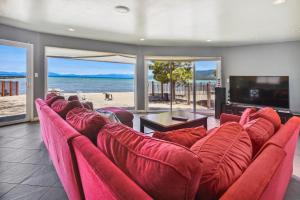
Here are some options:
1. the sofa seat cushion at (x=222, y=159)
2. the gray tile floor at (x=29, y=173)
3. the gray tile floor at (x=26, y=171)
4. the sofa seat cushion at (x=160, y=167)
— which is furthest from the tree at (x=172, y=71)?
the sofa seat cushion at (x=160, y=167)

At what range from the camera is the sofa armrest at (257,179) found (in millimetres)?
677

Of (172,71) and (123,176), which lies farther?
(172,71)

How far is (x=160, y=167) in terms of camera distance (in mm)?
693

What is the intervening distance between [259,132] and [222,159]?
610mm

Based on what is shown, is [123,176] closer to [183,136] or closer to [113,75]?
[183,136]

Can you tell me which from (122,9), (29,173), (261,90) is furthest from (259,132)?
(261,90)

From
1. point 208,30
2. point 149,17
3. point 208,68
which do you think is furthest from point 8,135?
point 208,68

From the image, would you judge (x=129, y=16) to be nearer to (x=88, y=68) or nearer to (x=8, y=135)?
(x=8, y=135)

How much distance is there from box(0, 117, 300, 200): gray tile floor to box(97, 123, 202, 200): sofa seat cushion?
1417 millimetres

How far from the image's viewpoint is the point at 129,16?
3643mm

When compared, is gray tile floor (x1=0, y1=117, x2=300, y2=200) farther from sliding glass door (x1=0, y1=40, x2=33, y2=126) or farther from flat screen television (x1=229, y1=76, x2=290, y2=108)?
flat screen television (x1=229, y1=76, x2=290, y2=108)

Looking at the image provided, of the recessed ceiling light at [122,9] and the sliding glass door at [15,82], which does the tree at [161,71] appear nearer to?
the recessed ceiling light at [122,9]

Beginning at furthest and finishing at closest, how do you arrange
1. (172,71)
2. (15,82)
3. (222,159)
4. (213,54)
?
(172,71)
(213,54)
(15,82)
(222,159)

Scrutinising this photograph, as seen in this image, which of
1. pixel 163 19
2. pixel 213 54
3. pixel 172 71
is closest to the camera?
pixel 163 19
